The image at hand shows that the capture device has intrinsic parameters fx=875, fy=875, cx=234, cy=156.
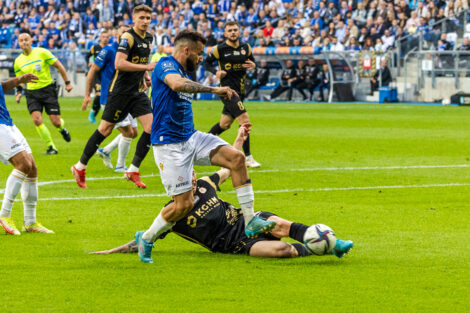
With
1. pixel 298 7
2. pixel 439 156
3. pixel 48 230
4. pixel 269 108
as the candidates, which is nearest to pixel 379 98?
pixel 269 108

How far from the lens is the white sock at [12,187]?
29.6ft

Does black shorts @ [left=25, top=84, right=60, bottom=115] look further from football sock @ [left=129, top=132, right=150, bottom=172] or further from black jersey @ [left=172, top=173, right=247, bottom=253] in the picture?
black jersey @ [left=172, top=173, right=247, bottom=253]

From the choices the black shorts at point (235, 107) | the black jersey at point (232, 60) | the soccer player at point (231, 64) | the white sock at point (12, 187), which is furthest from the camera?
the black jersey at point (232, 60)

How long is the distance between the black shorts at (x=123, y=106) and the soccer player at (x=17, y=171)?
4000 mm

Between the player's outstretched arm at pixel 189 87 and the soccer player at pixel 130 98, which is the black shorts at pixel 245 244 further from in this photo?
the soccer player at pixel 130 98

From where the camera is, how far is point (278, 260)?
770cm

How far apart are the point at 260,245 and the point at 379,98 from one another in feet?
96.5

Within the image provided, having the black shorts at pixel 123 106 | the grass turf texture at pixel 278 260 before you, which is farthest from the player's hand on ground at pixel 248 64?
the black shorts at pixel 123 106

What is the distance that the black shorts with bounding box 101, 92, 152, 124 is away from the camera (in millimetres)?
13281

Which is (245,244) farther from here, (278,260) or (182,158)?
(182,158)

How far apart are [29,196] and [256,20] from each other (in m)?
35.5

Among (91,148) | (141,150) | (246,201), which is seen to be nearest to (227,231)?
(246,201)

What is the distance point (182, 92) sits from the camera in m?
7.75

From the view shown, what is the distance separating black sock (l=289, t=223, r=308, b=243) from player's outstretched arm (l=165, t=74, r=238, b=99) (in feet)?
4.26
